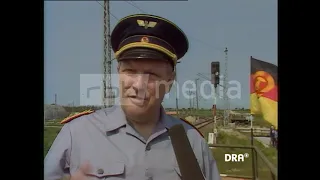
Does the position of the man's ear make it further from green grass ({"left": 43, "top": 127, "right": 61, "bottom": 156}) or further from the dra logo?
green grass ({"left": 43, "top": 127, "right": 61, "bottom": 156})

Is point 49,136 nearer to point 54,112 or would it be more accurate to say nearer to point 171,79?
point 54,112

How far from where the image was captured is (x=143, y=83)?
1788 millimetres

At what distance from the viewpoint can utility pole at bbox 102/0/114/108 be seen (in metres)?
1.86

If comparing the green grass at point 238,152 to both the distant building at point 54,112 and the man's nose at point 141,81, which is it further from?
the distant building at point 54,112

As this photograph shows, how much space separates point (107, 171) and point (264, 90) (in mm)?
823

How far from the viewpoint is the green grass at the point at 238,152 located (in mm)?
1871

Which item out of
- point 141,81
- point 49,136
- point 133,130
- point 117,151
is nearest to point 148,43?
point 141,81

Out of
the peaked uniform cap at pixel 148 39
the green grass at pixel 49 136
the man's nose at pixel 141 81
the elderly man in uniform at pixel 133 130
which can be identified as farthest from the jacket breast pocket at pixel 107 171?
the peaked uniform cap at pixel 148 39

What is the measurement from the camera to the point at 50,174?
184 centimetres

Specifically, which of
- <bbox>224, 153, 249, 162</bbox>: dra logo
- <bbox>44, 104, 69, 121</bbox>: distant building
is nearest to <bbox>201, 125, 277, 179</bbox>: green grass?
<bbox>224, 153, 249, 162</bbox>: dra logo

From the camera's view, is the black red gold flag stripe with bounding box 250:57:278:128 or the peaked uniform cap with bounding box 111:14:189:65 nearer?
the peaked uniform cap with bounding box 111:14:189:65
